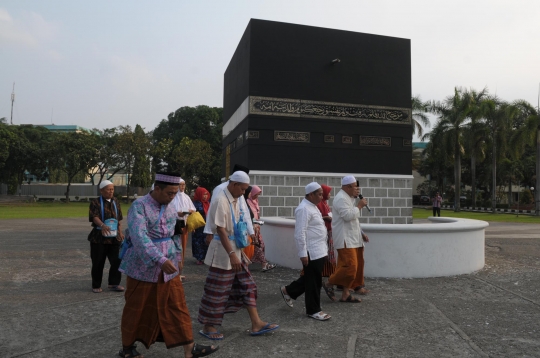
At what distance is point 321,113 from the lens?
13.2 m

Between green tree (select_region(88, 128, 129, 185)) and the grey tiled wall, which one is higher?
green tree (select_region(88, 128, 129, 185))

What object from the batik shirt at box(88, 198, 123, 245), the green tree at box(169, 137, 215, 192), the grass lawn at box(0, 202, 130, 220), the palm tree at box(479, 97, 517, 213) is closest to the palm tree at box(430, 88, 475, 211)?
the palm tree at box(479, 97, 517, 213)

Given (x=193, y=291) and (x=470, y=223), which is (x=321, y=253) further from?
(x=470, y=223)

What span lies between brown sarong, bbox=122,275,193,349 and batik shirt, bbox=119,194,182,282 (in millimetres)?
88

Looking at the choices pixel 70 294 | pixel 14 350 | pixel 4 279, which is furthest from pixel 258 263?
pixel 14 350

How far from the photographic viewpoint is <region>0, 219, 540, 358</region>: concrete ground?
171 inches

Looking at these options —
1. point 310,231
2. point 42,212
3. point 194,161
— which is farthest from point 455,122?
point 310,231

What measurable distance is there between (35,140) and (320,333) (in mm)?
62751

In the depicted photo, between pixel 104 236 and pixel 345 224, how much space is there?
3440mm

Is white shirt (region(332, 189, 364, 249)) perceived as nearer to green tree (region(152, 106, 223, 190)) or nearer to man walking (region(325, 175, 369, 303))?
man walking (region(325, 175, 369, 303))

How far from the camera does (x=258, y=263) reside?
944 centimetres

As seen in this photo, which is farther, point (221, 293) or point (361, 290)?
point (361, 290)

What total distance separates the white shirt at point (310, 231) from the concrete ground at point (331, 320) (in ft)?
2.60

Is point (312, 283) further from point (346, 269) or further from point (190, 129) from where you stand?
point (190, 129)
